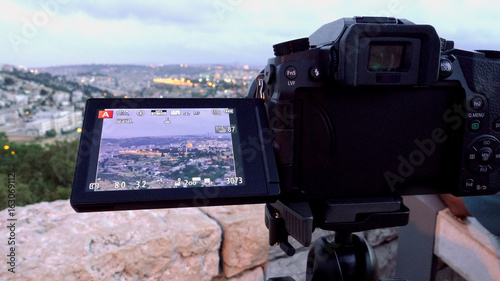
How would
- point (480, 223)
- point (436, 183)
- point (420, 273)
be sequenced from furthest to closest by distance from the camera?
point (420, 273) < point (480, 223) < point (436, 183)

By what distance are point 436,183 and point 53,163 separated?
6.73 feet

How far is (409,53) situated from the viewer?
2.36 ft

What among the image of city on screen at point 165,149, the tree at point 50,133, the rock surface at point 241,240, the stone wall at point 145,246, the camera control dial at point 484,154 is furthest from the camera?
the tree at point 50,133

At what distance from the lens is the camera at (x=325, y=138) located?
2.26 ft

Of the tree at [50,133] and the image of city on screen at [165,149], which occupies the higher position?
the image of city on screen at [165,149]

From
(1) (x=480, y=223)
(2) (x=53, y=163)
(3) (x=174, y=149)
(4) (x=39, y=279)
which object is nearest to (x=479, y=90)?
(3) (x=174, y=149)

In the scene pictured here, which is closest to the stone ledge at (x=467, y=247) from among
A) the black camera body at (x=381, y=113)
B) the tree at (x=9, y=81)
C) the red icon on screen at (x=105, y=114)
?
the black camera body at (x=381, y=113)

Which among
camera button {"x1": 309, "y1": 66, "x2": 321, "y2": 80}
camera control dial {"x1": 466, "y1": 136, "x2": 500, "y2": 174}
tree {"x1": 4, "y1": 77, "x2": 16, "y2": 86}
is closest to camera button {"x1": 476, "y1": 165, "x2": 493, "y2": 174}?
camera control dial {"x1": 466, "y1": 136, "x2": 500, "y2": 174}

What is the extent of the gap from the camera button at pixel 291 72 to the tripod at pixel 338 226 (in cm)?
24

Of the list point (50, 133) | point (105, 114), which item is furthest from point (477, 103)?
point (50, 133)

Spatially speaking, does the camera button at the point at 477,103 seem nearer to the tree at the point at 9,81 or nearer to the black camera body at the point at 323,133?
the black camera body at the point at 323,133

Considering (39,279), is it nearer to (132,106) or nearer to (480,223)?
(132,106)

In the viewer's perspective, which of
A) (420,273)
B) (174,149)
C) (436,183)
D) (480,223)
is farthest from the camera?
(420,273)

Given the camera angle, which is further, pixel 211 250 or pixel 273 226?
pixel 211 250
